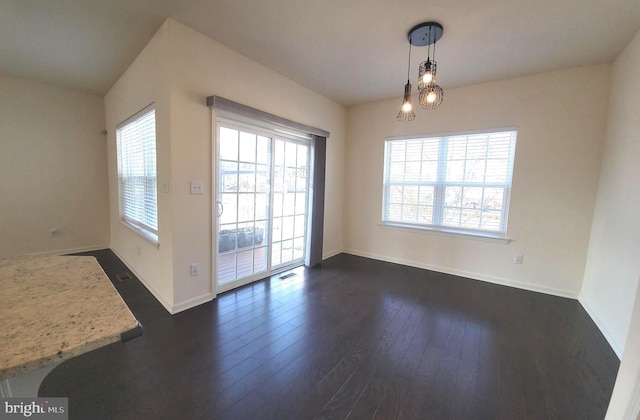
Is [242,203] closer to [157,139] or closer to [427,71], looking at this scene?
[157,139]

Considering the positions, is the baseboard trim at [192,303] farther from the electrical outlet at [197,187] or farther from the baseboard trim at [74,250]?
the baseboard trim at [74,250]

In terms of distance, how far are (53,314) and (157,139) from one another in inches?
82.8

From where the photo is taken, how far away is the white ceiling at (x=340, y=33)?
196 cm

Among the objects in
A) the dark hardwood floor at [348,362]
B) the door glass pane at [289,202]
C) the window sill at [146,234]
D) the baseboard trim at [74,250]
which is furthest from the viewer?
the baseboard trim at [74,250]

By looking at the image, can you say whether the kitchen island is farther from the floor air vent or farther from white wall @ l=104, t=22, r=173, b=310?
the floor air vent

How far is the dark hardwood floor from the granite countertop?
0.89m

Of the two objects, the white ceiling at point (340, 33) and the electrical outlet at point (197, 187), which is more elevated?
the white ceiling at point (340, 33)

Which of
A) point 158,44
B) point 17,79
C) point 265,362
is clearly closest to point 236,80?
point 158,44

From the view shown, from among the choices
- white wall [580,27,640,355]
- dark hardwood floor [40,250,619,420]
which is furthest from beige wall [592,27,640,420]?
dark hardwood floor [40,250,619,420]

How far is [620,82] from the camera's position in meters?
2.44

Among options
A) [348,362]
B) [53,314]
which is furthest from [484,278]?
[53,314]

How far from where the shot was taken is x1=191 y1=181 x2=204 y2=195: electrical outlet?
2428 mm

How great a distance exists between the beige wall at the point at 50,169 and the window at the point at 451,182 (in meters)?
4.89

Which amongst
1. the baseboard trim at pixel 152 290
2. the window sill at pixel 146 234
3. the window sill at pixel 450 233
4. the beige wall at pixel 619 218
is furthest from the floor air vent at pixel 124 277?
the beige wall at pixel 619 218
